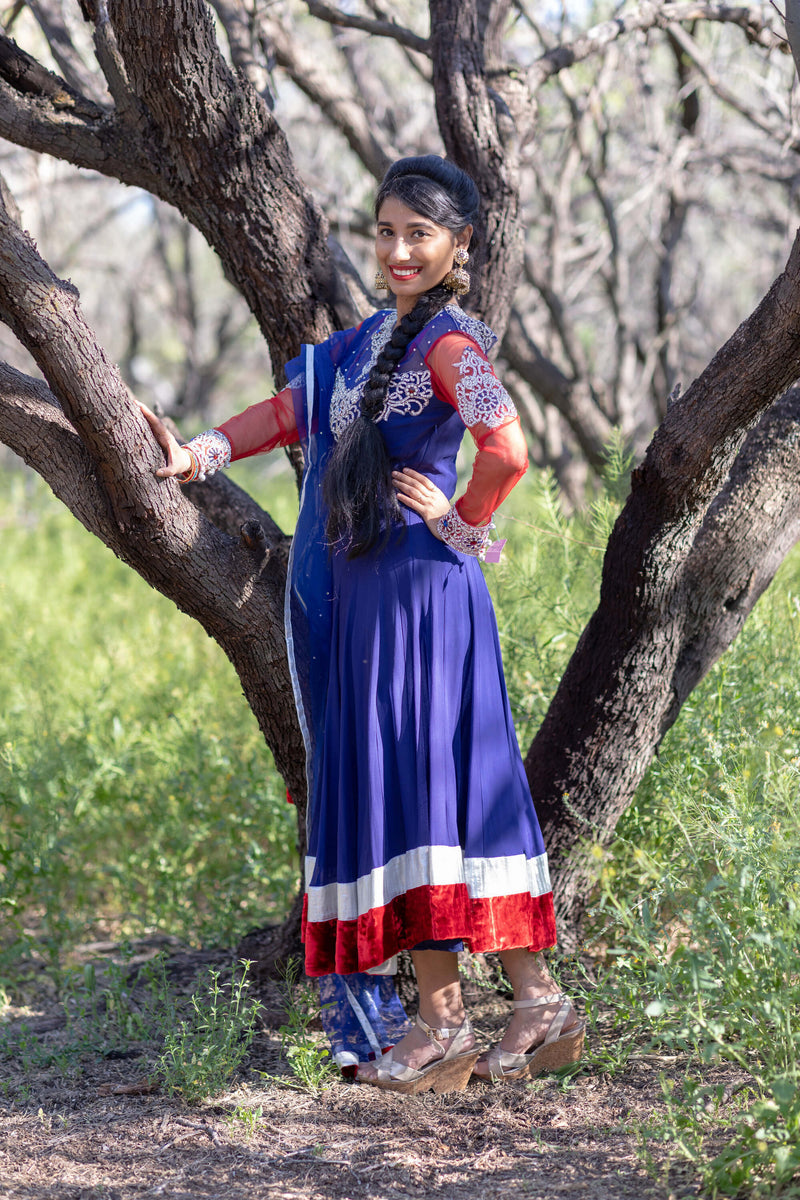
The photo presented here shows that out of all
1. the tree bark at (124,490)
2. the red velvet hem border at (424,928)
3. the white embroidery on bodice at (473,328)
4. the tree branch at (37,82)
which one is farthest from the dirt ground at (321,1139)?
the tree branch at (37,82)

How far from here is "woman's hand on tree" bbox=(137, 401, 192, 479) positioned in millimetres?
2139

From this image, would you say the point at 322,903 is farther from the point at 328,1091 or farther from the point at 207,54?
the point at 207,54

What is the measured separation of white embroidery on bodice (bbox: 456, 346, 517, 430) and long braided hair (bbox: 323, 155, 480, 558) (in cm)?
16

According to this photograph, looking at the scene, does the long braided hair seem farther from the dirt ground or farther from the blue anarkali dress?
the dirt ground

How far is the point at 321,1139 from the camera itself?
6.81ft

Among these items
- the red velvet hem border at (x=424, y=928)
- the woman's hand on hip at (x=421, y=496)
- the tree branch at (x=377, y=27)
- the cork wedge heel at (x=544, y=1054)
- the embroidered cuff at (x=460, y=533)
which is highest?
the tree branch at (x=377, y=27)

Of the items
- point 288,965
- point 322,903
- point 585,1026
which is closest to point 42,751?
point 288,965

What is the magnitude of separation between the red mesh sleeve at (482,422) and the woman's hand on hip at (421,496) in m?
0.05

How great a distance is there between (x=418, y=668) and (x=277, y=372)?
0.96m

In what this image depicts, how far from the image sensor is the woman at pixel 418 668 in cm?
216

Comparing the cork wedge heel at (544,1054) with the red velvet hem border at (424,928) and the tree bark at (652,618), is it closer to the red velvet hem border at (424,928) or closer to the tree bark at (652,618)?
the red velvet hem border at (424,928)

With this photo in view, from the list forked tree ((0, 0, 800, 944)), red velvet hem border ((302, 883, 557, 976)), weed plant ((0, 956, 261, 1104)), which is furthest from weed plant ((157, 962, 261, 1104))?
forked tree ((0, 0, 800, 944))

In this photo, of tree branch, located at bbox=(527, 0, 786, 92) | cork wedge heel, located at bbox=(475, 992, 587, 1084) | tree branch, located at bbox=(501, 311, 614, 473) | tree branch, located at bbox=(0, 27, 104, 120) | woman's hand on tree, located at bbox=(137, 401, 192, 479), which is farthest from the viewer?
tree branch, located at bbox=(501, 311, 614, 473)

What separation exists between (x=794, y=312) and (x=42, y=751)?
8.29 ft
